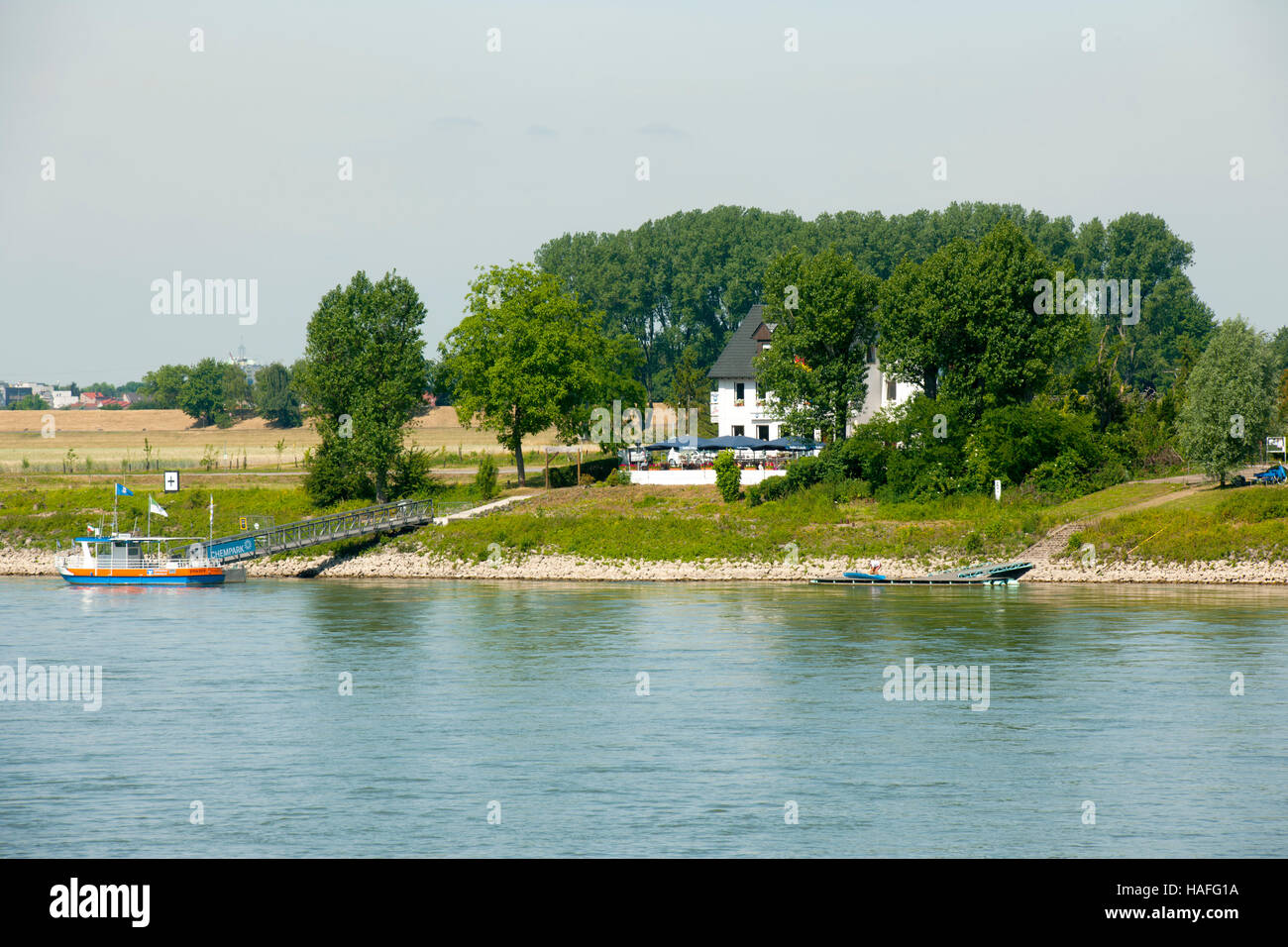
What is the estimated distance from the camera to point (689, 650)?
43.1 metres

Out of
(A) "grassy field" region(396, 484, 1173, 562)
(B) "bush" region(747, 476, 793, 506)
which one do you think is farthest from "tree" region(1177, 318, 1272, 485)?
(B) "bush" region(747, 476, 793, 506)

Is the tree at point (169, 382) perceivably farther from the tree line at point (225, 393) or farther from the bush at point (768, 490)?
the bush at point (768, 490)

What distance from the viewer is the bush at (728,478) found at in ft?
232

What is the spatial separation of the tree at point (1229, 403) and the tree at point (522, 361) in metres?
34.2

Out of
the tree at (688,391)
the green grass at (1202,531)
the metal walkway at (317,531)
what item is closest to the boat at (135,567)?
the metal walkway at (317,531)

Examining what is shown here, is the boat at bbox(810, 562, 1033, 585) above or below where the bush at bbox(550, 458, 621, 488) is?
below

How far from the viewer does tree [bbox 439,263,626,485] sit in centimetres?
7875

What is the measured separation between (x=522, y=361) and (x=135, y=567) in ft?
83.4

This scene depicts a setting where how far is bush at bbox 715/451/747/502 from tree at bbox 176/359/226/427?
338ft

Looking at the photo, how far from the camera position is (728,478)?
71062mm

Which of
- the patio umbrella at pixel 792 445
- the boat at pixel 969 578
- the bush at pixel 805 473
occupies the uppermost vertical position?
the patio umbrella at pixel 792 445

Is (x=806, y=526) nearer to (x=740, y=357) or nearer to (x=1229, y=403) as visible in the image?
(x=1229, y=403)

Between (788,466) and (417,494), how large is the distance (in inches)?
915

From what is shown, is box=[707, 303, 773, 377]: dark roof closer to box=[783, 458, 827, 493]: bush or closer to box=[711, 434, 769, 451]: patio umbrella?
box=[711, 434, 769, 451]: patio umbrella
